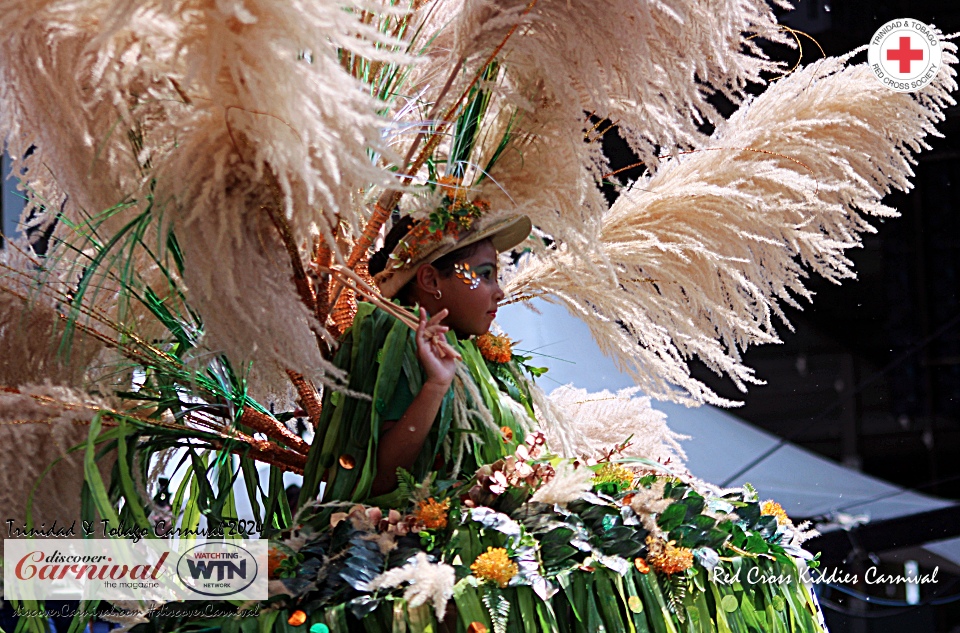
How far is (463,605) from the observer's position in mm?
983

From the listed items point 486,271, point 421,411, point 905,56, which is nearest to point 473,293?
point 486,271

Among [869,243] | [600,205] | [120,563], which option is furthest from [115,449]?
[869,243]

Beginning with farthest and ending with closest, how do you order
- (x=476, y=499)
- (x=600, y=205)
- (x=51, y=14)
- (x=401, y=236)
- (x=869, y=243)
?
(x=869, y=243), (x=401, y=236), (x=600, y=205), (x=476, y=499), (x=51, y=14)

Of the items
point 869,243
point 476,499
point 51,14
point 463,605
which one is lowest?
point 463,605

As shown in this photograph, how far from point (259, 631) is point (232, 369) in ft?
1.08

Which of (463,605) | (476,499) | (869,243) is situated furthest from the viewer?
(869,243)

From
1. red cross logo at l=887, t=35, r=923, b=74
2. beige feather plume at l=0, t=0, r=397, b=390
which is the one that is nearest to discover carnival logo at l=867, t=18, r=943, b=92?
red cross logo at l=887, t=35, r=923, b=74

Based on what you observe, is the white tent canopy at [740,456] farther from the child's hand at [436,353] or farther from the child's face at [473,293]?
the child's hand at [436,353]

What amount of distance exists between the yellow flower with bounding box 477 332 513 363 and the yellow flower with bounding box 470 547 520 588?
0.32 metres

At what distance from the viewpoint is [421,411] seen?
3.65 ft

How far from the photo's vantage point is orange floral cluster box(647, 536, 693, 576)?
108 cm

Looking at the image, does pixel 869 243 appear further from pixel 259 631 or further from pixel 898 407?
pixel 259 631

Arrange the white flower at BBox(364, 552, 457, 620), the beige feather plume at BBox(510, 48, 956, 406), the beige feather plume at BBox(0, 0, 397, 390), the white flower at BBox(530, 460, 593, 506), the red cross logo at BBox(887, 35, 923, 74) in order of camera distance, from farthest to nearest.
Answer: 1. the red cross logo at BBox(887, 35, 923, 74)
2. the beige feather plume at BBox(510, 48, 956, 406)
3. the white flower at BBox(530, 460, 593, 506)
4. the white flower at BBox(364, 552, 457, 620)
5. the beige feather plume at BBox(0, 0, 397, 390)

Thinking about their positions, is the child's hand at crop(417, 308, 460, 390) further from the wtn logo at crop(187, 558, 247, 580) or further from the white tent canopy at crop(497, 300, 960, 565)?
the white tent canopy at crop(497, 300, 960, 565)
